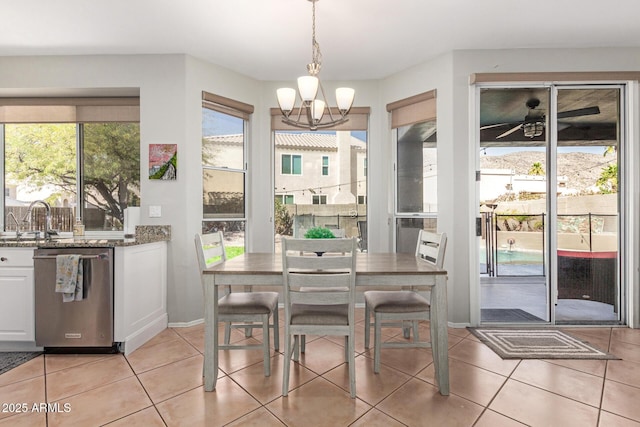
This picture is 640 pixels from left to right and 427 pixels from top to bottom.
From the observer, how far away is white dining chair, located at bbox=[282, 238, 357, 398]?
1.88 m

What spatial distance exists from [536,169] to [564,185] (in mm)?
295

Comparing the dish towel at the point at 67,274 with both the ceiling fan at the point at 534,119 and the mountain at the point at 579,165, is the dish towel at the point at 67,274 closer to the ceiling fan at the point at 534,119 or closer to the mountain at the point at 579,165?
the mountain at the point at 579,165

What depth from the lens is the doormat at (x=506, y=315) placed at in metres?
3.23

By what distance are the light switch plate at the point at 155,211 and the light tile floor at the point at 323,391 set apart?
4.02ft

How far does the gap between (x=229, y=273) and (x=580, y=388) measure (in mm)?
2329

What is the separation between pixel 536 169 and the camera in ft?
10.6

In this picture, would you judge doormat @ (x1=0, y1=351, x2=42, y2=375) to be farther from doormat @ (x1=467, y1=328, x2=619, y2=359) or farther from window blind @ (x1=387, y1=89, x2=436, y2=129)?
window blind @ (x1=387, y1=89, x2=436, y2=129)

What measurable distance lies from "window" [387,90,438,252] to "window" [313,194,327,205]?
851 millimetres

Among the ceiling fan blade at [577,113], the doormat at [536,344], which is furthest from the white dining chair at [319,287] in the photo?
the ceiling fan blade at [577,113]

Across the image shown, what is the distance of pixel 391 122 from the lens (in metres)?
3.73

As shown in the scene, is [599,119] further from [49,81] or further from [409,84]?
[49,81]

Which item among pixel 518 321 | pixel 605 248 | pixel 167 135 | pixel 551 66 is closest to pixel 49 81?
pixel 167 135

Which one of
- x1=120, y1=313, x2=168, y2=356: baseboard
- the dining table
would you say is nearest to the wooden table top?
the dining table

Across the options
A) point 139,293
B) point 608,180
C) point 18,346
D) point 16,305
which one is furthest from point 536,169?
point 18,346
